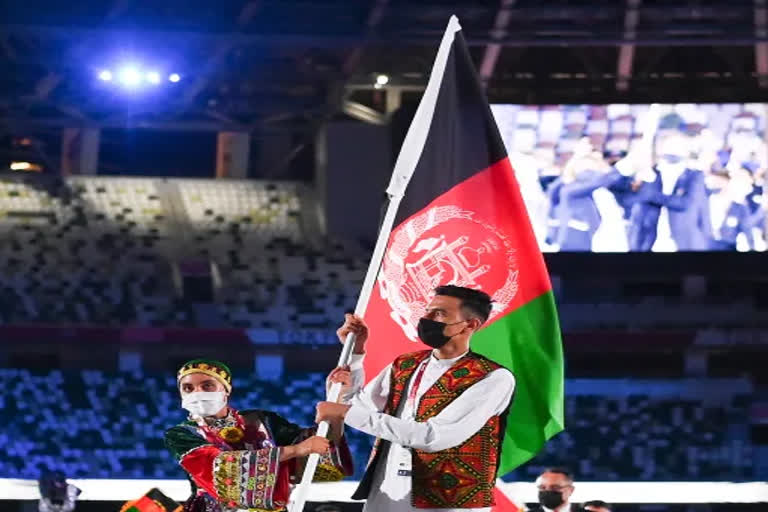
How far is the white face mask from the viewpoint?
4691 millimetres

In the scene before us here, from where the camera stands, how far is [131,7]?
16.6 metres

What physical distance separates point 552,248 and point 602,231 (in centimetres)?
67

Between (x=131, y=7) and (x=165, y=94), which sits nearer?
(x=131, y=7)

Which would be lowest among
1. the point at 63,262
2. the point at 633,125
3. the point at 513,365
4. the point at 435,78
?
the point at 513,365

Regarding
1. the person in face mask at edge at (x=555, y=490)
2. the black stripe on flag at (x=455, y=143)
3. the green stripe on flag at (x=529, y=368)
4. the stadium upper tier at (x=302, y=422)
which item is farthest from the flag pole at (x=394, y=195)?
the stadium upper tier at (x=302, y=422)

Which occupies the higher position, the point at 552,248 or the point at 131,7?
the point at 131,7

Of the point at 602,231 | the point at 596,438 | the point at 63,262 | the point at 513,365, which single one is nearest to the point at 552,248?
the point at 602,231

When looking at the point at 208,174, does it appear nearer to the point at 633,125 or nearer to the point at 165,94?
the point at 165,94

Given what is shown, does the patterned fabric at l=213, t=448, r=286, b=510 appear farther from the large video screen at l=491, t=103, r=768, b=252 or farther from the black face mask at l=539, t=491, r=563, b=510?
the large video screen at l=491, t=103, r=768, b=252

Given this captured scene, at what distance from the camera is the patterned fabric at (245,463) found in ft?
14.7

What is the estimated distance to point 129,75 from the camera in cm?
1817

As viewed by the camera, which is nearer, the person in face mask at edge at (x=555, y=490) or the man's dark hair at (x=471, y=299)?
the man's dark hair at (x=471, y=299)

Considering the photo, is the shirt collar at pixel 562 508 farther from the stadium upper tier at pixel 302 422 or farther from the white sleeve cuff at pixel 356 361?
the stadium upper tier at pixel 302 422

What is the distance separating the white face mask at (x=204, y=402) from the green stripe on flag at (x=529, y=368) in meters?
0.78
